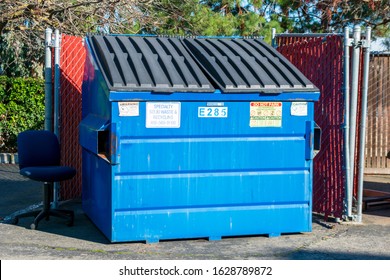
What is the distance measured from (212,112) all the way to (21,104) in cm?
837

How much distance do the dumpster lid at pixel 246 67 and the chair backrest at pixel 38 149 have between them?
204cm

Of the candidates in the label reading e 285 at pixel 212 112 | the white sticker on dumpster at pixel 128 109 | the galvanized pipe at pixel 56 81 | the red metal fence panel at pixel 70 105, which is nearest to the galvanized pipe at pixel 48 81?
the galvanized pipe at pixel 56 81

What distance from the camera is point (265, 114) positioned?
7043 millimetres

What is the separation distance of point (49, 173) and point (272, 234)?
2.61 metres

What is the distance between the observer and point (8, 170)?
13.0 meters

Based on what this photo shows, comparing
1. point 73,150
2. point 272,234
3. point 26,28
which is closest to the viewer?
point 272,234

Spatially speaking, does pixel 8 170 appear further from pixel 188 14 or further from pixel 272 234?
pixel 272 234

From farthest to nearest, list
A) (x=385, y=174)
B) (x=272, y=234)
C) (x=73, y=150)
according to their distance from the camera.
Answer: (x=385, y=174) < (x=73, y=150) < (x=272, y=234)

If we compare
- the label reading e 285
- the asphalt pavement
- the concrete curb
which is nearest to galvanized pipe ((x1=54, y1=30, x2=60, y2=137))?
the asphalt pavement

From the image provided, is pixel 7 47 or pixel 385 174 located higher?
pixel 7 47

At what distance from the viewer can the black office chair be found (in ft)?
25.1

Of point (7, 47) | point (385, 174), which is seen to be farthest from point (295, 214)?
point (7, 47)

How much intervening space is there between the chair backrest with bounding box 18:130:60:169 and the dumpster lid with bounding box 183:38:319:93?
204 cm

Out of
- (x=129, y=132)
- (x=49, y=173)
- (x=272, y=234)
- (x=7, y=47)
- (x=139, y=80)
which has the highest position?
(x=7, y=47)
